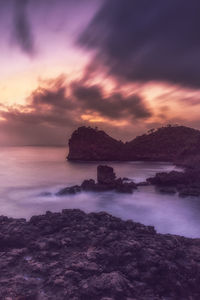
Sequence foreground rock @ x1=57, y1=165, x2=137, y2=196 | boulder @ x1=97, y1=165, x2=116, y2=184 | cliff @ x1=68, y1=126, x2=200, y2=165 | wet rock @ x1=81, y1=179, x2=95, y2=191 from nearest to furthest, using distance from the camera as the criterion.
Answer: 1. foreground rock @ x1=57, y1=165, x2=137, y2=196
2. wet rock @ x1=81, y1=179, x2=95, y2=191
3. boulder @ x1=97, y1=165, x2=116, y2=184
4. cliff @ x1=68, y1=126, x2=200, y2=165

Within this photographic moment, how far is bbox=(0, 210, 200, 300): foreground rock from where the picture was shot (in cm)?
570

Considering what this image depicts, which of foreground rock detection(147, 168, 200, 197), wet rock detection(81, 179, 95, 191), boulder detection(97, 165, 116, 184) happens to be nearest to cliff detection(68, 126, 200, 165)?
foreground rock detection(147, 168, 200, 197)

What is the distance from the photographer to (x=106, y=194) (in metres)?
21.0

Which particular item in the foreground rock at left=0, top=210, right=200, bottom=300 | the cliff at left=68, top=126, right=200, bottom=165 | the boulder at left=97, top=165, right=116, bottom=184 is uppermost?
the cliff at left=68, top=126, right=200, bottom=165

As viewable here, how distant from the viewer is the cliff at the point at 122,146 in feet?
217

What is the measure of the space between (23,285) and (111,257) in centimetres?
235

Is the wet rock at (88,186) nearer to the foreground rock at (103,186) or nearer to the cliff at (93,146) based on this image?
the foreground rock at (103,186)

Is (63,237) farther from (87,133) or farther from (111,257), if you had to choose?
(87,133)

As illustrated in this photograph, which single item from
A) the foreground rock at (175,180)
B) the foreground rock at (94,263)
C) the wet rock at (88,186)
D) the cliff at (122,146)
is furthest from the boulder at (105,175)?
the cliff at (122,146)

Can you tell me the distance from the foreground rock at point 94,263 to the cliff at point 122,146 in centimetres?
5693

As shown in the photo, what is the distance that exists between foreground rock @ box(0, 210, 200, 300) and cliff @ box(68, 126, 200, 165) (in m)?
56.9

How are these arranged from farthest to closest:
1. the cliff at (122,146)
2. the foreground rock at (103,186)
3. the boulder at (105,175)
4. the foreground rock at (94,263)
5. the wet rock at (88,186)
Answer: the cliff at (122,146) → the boulder at (105,175) → the wet rock at (88,186) → the foreground rock at (103,186) → the foreground rock at (94,263)

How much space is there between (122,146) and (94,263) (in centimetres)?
6451

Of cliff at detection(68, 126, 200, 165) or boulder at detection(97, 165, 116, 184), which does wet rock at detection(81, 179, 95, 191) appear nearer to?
boulder at detection(97, 165, 116, 184)
